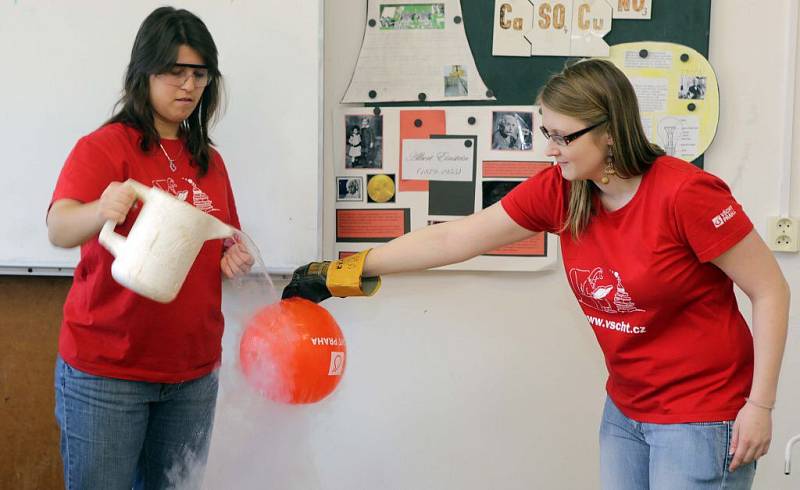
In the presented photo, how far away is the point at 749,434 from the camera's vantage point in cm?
125

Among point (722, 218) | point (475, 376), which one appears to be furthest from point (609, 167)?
point (475, 376)

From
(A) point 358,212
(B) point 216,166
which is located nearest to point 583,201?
(B) point 216,166

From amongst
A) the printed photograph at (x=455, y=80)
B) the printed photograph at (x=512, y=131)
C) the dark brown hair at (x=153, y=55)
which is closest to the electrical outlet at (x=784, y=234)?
the printed photograph at (x=512, y=131)

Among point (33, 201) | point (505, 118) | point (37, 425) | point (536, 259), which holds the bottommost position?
point (37, 425)

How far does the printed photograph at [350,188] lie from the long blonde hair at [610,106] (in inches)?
36.9

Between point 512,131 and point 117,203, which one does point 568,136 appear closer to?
point 117,203

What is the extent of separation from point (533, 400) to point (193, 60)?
4.28 feet

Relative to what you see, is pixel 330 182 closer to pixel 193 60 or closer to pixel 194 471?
pixel 193 60

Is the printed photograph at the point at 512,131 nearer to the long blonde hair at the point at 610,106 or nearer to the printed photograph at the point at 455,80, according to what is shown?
the printed photograph at the point at 455,80

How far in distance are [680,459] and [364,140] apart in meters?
→ 1.23

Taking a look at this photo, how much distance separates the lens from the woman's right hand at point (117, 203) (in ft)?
4.07

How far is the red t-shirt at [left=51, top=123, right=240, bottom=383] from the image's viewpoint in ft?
4.69

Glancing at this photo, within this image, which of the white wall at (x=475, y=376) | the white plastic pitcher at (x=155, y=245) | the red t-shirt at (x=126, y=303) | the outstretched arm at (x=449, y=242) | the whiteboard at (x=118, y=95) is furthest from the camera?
the white wall at (x=475, y=376)

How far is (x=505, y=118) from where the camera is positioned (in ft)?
7.13
